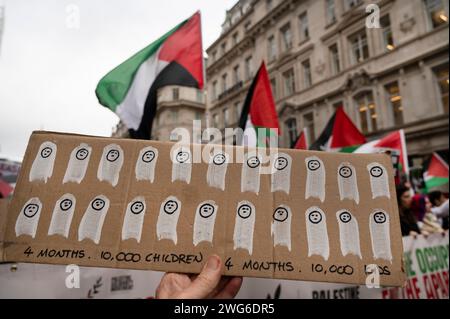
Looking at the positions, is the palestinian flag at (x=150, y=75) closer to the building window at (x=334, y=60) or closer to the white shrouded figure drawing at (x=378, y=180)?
the white shrouded figure drawing at (x=378, y=180)

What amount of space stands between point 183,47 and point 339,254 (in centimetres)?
496

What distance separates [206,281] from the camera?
1.20 m

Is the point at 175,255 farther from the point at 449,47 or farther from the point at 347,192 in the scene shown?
the point at 449,47

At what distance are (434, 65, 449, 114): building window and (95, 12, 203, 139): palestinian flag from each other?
1148 cm

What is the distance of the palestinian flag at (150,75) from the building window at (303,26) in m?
14.4

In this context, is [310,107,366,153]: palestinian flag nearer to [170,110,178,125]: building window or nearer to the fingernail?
the fingernail

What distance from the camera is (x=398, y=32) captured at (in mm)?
13531

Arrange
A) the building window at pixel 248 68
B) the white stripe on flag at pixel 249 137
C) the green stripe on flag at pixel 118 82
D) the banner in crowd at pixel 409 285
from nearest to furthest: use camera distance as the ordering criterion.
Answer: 1. the banner in crowd at pixel 409 285
2. the white stripe on flag at pixel 249 137
3. the green stripe on flag at pixel 118 82
4. the building window at pixel 248 68

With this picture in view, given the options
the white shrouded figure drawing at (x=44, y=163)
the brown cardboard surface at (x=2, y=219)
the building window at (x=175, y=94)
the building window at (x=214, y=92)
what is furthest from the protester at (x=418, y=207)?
the building window at (x=175, y=94)

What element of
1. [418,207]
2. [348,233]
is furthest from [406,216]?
[348,233]

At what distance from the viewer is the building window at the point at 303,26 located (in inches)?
717

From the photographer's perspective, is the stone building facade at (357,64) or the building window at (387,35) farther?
the building window at (387,35)
